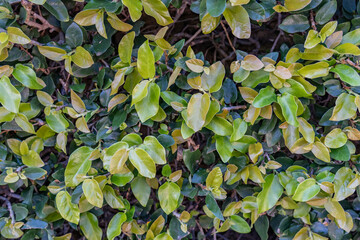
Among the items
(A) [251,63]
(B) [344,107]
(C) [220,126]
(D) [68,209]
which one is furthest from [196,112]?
(D) [68,209]

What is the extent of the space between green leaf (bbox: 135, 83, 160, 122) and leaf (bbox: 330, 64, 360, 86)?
50cm

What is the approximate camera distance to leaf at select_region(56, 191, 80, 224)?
0.96 m

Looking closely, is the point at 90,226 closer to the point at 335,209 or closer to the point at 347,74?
the point at 335,209

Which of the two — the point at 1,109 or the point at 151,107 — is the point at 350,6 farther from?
→ the point at 1,109

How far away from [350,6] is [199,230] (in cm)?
103

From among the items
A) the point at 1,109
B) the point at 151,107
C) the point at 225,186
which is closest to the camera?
the point at 151,107

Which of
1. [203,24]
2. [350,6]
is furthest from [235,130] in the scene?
[350,6]

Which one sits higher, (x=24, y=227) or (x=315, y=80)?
(x=315, y=80)

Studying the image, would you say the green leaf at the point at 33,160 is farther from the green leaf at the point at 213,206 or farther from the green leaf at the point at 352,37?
the green leaf at the point at 352,37

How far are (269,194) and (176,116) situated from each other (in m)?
0.38

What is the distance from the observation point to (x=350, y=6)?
0.97m

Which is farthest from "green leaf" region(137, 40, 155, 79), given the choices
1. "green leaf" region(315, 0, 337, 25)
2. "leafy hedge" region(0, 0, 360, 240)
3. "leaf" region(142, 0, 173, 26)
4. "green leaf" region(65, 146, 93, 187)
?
"green leaf" region(315, 0, 337, 25)

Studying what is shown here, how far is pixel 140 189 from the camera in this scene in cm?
99

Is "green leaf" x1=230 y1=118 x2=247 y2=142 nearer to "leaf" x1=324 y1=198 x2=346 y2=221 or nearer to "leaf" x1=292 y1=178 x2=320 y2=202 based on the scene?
"leaf" x1=292 y1=178 x2=320 y2=202
